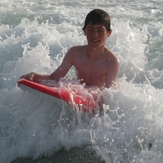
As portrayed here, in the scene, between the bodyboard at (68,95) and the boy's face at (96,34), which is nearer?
the bodyboard at (68,95)

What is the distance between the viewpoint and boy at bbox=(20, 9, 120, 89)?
341 cm

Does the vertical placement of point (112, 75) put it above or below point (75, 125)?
above

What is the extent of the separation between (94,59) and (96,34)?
0.37 m

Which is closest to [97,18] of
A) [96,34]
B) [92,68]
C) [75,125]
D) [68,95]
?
[96,34]

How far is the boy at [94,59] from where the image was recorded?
3408 millimetres

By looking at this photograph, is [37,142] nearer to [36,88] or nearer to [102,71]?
[36,88]

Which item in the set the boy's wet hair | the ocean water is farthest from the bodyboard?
the boy's wet hair

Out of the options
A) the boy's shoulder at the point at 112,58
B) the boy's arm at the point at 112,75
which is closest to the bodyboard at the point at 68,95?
the boy's arm at the point at 112,75

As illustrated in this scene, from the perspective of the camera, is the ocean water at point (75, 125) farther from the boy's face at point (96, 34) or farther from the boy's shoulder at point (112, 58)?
the boy's face at point (96, 34)

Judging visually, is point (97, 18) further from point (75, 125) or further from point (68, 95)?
point (75, 125)

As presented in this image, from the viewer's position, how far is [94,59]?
366cm

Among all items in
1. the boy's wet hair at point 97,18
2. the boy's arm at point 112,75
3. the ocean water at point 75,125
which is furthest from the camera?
the boy's arm at point 112,75

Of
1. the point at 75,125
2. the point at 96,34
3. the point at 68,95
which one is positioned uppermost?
the point at 96,34

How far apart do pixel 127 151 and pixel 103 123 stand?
1.33 ft
